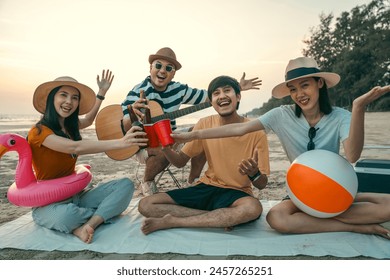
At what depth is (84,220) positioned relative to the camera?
300 centimetres

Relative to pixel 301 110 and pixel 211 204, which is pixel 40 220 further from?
pixel 301 110

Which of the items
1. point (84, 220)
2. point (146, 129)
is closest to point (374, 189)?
point (146, 129)

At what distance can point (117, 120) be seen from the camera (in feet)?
15.5

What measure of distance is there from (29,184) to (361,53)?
31622 millimetres

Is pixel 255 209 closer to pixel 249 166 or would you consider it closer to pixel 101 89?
pixel 249 166

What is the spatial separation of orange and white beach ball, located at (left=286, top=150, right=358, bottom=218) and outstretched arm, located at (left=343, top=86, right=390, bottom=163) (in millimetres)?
129

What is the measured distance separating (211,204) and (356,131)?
54.9 inches

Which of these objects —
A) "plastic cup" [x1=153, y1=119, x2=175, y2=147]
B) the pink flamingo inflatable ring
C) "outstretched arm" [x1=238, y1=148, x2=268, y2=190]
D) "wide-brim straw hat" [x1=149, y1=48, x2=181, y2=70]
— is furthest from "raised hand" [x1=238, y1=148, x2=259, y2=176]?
"wide-brim straw hat" [x1=149, y1=48, x2=181, y2=70]

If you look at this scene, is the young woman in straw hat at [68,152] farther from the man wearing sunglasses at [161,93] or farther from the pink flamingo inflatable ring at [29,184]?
the man wearing sunglasses at [161,93]

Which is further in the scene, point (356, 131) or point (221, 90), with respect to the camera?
point (221, 90)

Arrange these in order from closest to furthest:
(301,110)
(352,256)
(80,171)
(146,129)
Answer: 1. (352,256)
2. (146,129)
3. (301,110)
4. (80,171)

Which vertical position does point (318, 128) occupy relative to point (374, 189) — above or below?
above

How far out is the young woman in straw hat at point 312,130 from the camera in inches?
107

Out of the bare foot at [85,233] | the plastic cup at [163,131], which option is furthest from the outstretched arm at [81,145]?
the bare foot at [85,233]
